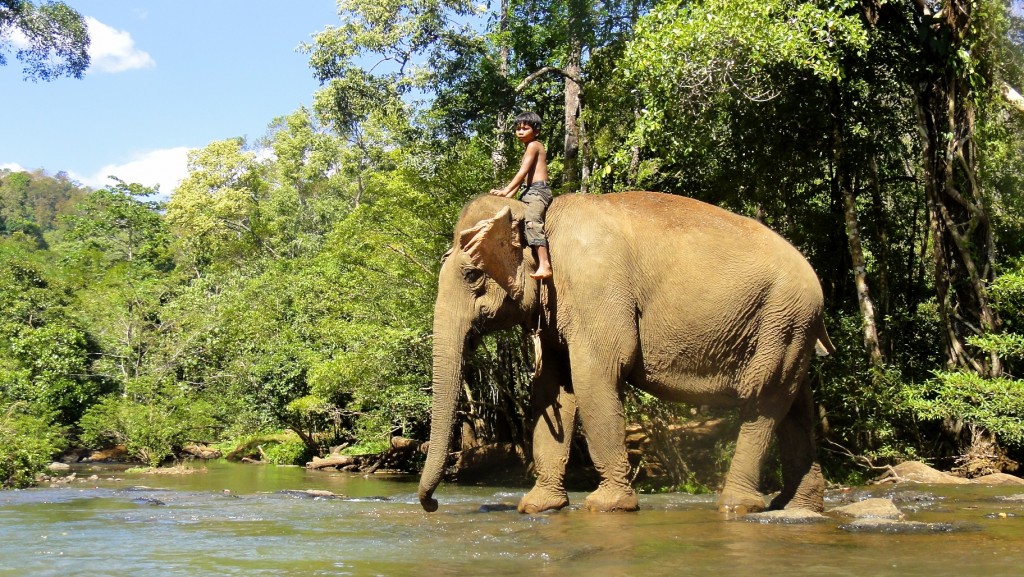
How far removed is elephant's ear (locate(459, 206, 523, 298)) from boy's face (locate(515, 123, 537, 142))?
2.42 ft

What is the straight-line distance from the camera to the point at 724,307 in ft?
29.5

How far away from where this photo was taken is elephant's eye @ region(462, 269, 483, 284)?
891cm

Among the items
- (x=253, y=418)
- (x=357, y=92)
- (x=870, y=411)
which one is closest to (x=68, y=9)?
(x=253, y=418)

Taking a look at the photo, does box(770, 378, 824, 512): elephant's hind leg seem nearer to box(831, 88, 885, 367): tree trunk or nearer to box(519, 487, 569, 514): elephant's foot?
box(519, 487, 569, 514): elephant's foot

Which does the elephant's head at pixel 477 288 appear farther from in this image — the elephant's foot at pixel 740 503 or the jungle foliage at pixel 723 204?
the jungle foliage at pixel 723 204

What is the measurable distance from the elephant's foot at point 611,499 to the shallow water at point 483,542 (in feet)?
0.67

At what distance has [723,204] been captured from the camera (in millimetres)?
16547

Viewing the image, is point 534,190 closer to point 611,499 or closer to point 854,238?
point 611,499

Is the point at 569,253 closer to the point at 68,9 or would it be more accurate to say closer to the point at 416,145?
the point at 416,145

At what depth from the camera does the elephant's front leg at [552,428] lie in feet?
30.1

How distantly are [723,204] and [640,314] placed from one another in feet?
26.2

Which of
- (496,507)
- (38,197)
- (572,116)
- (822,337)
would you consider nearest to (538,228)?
(496,507)

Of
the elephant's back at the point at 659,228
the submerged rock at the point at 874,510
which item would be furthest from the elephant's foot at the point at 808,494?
the elephant's back at the point at 659,228

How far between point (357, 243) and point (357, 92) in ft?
58.4
